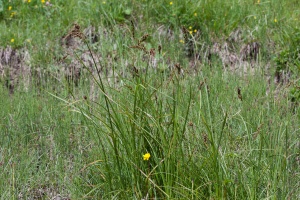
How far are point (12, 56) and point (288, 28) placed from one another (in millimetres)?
2791

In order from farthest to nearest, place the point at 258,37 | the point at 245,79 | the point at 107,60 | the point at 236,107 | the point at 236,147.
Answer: the point at 258,37
the point at 107,60
the point at 245,79
the point at 236,107
the point at 236,147

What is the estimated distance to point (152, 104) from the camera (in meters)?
2.85

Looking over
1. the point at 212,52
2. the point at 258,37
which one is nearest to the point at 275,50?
the point at 258,37

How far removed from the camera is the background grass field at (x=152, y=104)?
2852mm

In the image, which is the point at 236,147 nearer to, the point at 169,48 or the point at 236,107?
the point at 236,107

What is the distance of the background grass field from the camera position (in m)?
2.85

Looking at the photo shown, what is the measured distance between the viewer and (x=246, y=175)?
114 inches

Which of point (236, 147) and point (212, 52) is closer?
point (236, 147)

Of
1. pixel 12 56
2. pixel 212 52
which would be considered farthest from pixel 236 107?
pixel 12 56

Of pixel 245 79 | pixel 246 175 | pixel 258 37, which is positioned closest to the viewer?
pixel 246 175

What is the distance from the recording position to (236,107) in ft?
13.0

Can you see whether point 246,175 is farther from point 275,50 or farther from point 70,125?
point 275,50

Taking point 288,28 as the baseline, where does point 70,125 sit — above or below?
below

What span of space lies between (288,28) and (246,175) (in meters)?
2.86
